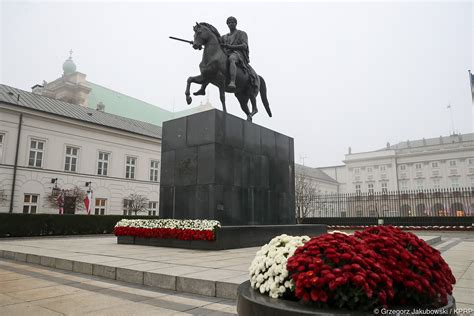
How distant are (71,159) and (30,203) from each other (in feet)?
19.3

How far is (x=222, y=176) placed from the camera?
36.2ft

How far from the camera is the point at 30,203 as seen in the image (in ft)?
96.8

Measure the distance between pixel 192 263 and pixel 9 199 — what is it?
28.1 m

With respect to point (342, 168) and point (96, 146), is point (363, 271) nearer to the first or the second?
point (96, 146)

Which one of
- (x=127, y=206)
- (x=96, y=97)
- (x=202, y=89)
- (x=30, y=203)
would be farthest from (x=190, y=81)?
(x=96, y=97)

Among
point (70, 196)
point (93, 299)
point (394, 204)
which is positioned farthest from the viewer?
point (394, 204)

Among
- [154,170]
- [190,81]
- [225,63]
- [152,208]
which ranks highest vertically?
[225,63]

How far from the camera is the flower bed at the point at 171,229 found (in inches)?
383

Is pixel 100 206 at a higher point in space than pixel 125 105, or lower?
lower

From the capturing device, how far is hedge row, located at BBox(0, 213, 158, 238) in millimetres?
20194

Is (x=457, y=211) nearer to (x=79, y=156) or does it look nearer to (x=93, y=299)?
(x=79, y=156)

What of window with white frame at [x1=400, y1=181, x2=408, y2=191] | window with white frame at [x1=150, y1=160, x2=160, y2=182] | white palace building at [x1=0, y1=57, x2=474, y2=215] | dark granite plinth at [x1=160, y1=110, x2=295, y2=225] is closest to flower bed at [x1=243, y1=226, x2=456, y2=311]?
A: dark granite plinth at [x1=160, y1=110, x2=295, y2=225]

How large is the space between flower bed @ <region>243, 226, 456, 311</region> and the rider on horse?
9737 mm

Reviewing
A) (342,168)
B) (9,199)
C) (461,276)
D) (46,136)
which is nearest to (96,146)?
(46,136)
